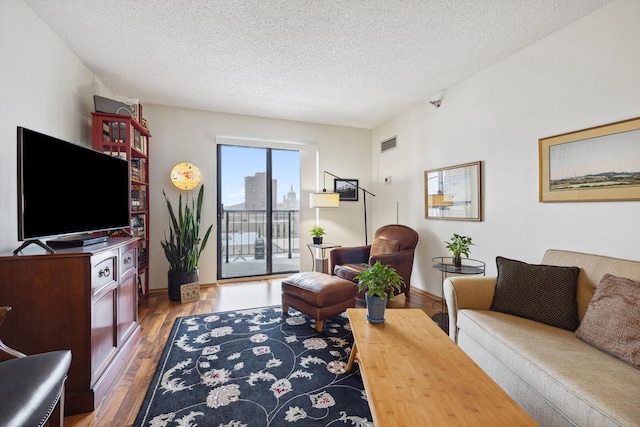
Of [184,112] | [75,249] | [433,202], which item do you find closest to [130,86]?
[184,112]

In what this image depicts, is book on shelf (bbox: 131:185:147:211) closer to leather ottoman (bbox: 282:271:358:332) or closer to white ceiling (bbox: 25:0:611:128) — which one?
white ceiling (bbox: 25:0:611:128)

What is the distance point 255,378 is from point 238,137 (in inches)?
131

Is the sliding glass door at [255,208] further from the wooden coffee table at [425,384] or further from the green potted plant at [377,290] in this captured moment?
the wooden coffee table at [425,384]

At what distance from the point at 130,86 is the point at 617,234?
4738 mm

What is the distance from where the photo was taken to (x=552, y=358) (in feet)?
4.33

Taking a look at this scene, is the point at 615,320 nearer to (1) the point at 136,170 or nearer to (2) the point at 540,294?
(2) the point at 540,294

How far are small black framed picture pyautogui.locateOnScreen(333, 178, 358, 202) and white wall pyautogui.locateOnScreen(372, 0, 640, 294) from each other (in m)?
1.32

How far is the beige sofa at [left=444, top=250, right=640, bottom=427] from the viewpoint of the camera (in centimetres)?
107

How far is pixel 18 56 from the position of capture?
1.84 metres

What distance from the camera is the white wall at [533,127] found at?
6.17 ft

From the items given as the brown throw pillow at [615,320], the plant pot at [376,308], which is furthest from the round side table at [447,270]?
the plant pot at [376,308]

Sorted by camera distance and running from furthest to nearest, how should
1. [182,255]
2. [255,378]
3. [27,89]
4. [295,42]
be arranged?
[182,255] < [295,42] < [27,89] < [255,378]

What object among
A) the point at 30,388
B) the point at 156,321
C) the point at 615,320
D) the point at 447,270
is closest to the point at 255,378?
the point at 30,388

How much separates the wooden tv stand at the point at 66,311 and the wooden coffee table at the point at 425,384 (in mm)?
1530
